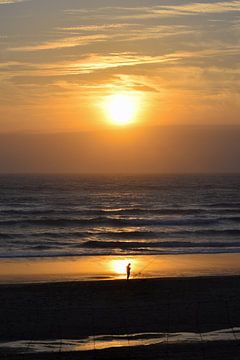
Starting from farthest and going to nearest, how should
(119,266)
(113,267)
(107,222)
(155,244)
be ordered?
(107,222) → (155,244) → (119,266) → (113,267)

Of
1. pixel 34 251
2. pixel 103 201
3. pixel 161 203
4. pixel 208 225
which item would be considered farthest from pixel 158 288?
pixel 103 201

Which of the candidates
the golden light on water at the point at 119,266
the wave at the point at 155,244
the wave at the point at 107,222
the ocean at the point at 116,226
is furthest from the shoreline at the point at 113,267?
the wave at the point at 107,222

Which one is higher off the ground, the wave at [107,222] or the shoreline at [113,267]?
the wave at [107,222]

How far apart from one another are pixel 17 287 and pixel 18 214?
36056 mm

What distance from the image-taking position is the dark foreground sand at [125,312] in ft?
41.0

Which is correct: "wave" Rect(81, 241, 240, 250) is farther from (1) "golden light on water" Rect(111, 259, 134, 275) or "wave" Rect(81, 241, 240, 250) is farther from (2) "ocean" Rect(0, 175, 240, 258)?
(1) "golden light on water" Rect(111, 259, 134, 275)

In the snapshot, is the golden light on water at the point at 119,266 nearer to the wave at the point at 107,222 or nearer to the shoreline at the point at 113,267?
the shoreline at the point at 113,267

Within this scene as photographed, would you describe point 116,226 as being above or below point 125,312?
above

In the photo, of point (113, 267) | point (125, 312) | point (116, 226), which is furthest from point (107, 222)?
point (125, 312)

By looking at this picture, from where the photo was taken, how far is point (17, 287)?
2086cm

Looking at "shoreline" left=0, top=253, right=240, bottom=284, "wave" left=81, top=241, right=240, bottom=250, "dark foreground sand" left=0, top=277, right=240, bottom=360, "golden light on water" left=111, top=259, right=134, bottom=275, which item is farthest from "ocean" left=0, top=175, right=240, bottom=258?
"dark foreground sand" left=0, top=277, right=240, bottom=360

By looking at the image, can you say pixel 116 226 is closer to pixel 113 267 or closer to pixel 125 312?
pixel 113 267

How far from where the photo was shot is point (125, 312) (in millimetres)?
16953

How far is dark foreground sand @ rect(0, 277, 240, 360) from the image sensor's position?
1251 cm
